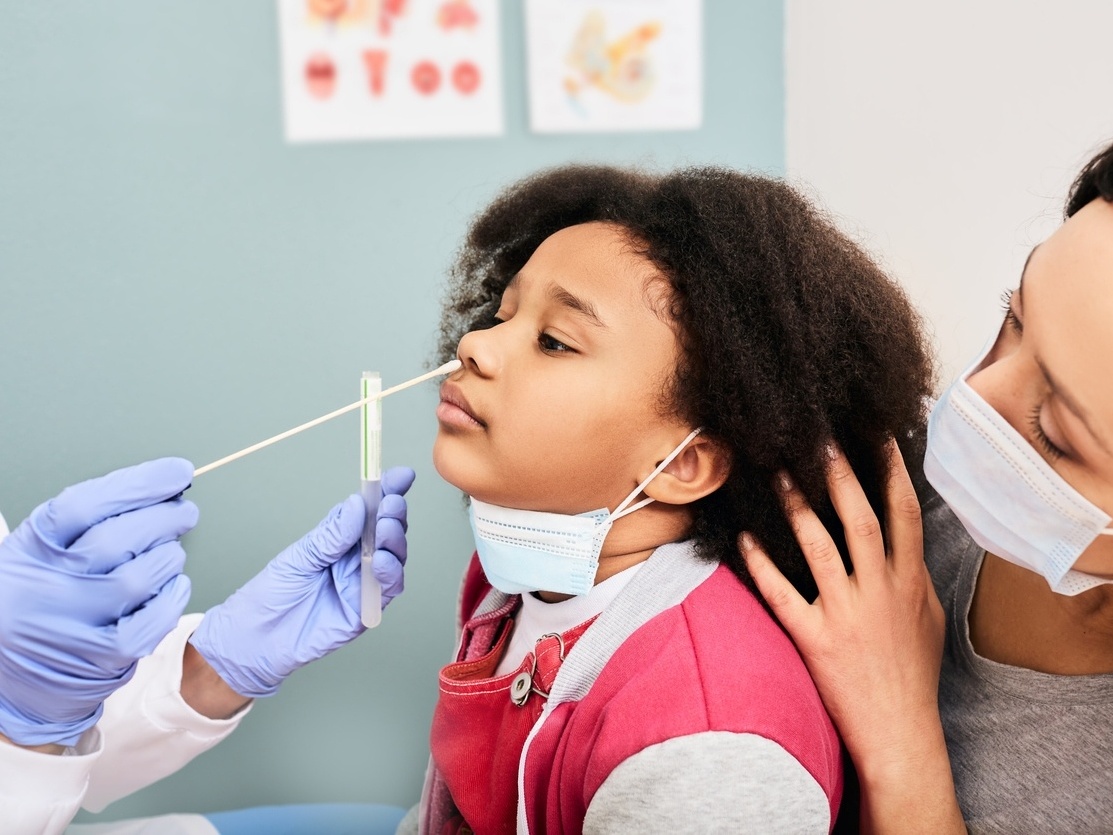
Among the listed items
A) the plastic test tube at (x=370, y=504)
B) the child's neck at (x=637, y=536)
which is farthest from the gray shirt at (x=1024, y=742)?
the plastic test tube at (x=370, y=504)

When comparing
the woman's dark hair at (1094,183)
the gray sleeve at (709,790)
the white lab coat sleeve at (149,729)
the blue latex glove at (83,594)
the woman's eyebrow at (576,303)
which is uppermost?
the woman's dark hair at (1094,183)

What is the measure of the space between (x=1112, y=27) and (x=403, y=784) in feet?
6.00

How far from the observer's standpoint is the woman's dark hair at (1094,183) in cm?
89

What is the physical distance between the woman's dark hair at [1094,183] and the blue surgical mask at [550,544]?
475 mm

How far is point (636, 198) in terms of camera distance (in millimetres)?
1242

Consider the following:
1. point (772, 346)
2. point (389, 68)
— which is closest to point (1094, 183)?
point (772, 346)

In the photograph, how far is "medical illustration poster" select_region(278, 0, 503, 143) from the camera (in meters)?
1.72

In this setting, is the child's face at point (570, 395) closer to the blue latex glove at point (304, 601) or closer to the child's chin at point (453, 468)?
the child's chin at point (453, 468)

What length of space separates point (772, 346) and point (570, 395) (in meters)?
0.25

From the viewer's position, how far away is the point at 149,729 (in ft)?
4.47

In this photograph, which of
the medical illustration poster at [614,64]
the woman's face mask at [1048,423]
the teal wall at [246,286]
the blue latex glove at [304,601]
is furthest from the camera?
the medical illustration poster at [614,64]

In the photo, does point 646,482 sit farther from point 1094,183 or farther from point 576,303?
point 1094,183

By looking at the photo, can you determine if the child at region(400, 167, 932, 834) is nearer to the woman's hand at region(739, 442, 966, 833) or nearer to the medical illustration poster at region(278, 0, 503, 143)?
the woman's hand at region(739, 442, 966, 833)

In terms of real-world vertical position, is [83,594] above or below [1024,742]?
above
